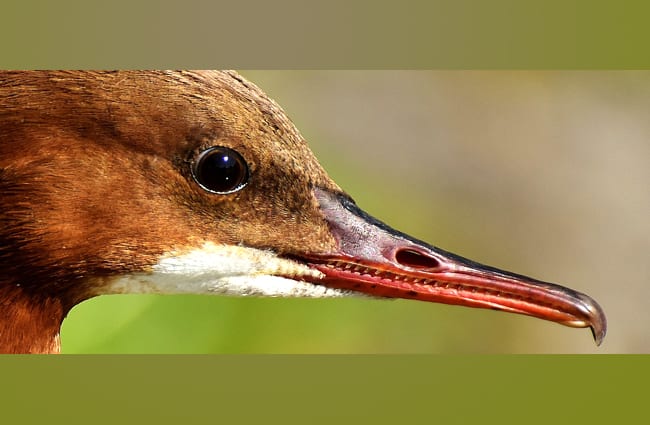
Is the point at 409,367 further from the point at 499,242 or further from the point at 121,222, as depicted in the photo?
the point at 499,242

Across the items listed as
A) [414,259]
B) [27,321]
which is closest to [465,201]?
[414,259]

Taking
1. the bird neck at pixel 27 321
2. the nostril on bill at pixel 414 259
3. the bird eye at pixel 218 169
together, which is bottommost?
the bird neck at pixel 27 321

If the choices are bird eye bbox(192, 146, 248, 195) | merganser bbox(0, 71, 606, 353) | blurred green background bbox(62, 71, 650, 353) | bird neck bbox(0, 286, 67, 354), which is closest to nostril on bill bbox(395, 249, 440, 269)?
merganser bbox(0, 71, 606, 353)

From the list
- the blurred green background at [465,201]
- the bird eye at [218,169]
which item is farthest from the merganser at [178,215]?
the blurred green background at [465,201]

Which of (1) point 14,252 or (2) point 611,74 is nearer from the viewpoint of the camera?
(1) point 14,252

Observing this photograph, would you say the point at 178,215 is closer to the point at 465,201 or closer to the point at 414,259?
the point at 414,259

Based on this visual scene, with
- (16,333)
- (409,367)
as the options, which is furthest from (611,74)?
(16,333)

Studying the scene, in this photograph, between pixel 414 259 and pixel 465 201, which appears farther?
pixel 465 201

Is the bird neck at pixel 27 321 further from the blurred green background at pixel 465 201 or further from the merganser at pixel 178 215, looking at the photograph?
the blurred green background at pixel 465 201
